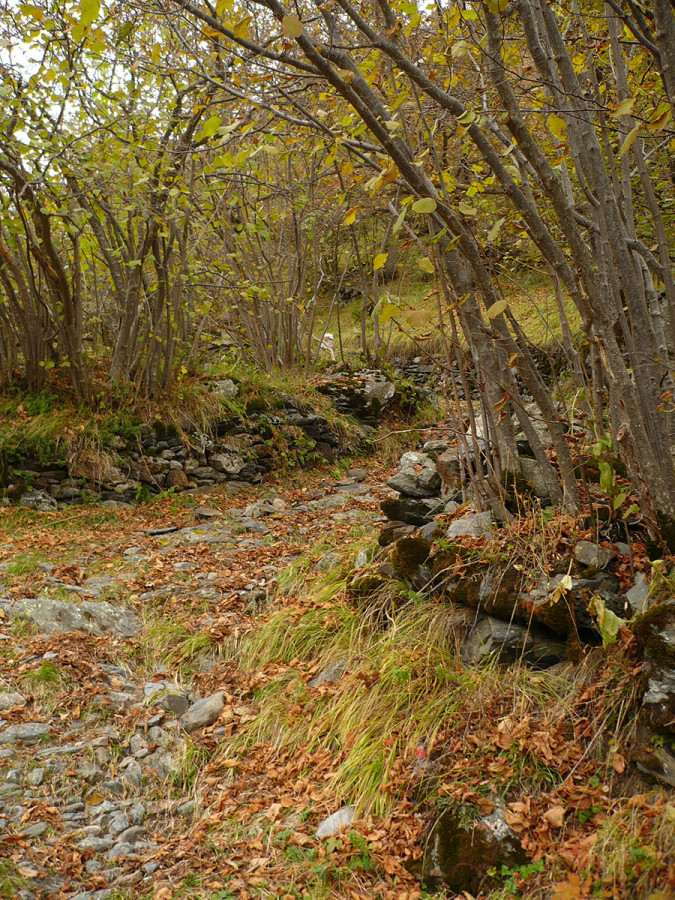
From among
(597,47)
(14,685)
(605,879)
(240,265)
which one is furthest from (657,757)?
(240,265)

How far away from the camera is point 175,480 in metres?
7.06

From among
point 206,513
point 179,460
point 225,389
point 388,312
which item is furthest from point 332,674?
point 225,389

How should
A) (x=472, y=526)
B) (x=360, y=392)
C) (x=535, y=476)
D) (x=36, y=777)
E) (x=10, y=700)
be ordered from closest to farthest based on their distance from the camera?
(x=36, y=777)
(x=10, y=700)
(x=472, y=526)
(x=535, y=476)
(x=360, y=392)

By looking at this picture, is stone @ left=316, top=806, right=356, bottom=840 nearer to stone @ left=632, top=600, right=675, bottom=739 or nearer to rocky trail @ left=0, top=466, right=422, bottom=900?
rocky trail @ left=0, top=466, right=422, bottom=900

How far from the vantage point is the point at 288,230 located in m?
10.0

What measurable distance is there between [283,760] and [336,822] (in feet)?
1.67

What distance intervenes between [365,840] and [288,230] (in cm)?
924

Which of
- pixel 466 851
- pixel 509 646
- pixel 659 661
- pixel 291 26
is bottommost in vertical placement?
pixel 466 851

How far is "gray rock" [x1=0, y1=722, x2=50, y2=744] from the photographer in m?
2.89

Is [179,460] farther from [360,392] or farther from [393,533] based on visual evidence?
[393,533]

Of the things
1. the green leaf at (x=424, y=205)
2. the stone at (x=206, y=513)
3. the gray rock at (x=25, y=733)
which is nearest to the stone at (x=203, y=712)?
the gray rock at (x=25, y=733)

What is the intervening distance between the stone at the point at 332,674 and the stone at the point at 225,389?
499 cm

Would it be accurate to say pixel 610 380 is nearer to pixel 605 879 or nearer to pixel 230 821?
pixel 605 879

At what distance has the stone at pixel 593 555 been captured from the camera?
9.31 feet
